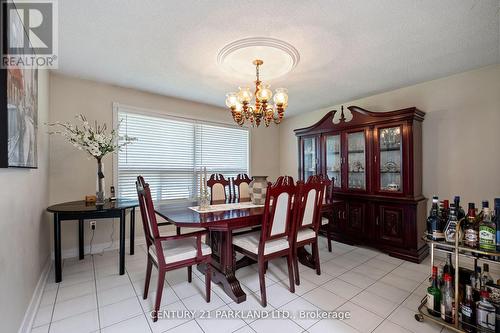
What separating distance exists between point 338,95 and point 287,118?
5.26 ft

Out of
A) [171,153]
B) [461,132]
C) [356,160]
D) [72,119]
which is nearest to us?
[461,132]

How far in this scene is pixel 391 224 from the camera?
116 inches

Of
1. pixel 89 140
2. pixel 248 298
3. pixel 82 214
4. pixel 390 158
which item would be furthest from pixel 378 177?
pixel 89 140

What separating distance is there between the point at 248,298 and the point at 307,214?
0.95 metres

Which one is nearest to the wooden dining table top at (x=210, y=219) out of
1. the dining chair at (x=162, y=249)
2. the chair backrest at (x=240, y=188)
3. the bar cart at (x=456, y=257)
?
the dining chair at (x=162, y=249)

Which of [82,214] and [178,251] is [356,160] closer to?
[178,251]

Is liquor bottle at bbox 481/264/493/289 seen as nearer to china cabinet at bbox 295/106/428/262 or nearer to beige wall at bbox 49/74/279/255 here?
china cabinet at bbox 295/106/428/262

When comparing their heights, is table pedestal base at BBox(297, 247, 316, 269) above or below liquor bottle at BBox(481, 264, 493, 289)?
below

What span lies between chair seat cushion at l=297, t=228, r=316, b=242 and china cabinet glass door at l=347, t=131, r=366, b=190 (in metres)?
1.40

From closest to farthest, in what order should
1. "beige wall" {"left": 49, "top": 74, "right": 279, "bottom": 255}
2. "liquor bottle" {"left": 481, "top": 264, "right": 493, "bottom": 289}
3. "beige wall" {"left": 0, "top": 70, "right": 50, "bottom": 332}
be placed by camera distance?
"beige wall" {"left": 0, "top": 70, "right": 50, "bottom": 332} → "liquor bottle" {"left": 481, "top": 264, "right": 493, "bottom": 289} → "beige wall" {"left": 49, "top": 74, "right": 279, "bottom": 255}

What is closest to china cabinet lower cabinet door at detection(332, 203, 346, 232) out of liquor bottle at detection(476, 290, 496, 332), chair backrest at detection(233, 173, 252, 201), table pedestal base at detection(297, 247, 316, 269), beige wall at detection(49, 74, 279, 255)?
table pedestal base at detection(297, 247, 316, 269)

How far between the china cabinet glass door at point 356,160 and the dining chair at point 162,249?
252 centimetres

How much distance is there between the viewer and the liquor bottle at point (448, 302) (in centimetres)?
→ 153

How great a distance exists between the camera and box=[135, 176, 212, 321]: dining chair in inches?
66.8
